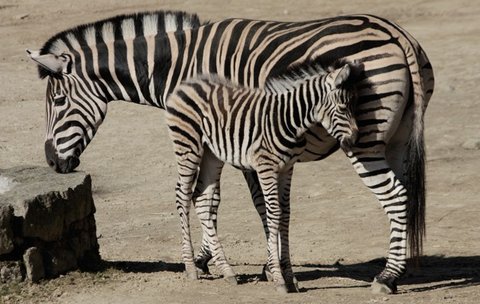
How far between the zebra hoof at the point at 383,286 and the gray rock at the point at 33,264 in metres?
2.71

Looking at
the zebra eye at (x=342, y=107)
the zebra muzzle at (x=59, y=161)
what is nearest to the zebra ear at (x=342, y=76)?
the zebra eye at (x=342, y=107)

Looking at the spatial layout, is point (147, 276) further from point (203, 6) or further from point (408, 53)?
point (203, 6)

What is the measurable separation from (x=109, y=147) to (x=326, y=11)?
9133 millimetres

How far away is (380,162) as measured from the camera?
9.50 m

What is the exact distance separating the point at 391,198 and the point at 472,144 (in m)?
6.40

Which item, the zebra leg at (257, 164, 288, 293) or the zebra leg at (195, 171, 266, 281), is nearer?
the zebra leg at (257, 164, 288, 293)

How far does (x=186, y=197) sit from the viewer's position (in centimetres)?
1019

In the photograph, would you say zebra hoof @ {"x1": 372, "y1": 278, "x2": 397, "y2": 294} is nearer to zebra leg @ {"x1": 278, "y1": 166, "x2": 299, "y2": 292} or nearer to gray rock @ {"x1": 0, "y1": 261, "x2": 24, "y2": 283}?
zebra leg @ {"x1": 278, "y1": 166, "x2": 299, "y2": 292}

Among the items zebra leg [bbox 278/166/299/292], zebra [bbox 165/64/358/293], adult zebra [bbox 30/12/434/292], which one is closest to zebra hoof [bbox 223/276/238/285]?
zebra [bbox 165/64/358/293]

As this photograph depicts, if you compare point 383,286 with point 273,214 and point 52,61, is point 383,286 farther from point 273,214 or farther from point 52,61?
point 52,61

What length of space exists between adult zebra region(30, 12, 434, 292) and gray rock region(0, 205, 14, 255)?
1482 mm

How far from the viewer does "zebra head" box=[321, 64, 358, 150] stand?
9.03 metres

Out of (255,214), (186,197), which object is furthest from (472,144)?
(186,197)

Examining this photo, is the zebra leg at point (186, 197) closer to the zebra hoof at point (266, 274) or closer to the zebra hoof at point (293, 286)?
the zebra hoof at point (266, 274)
